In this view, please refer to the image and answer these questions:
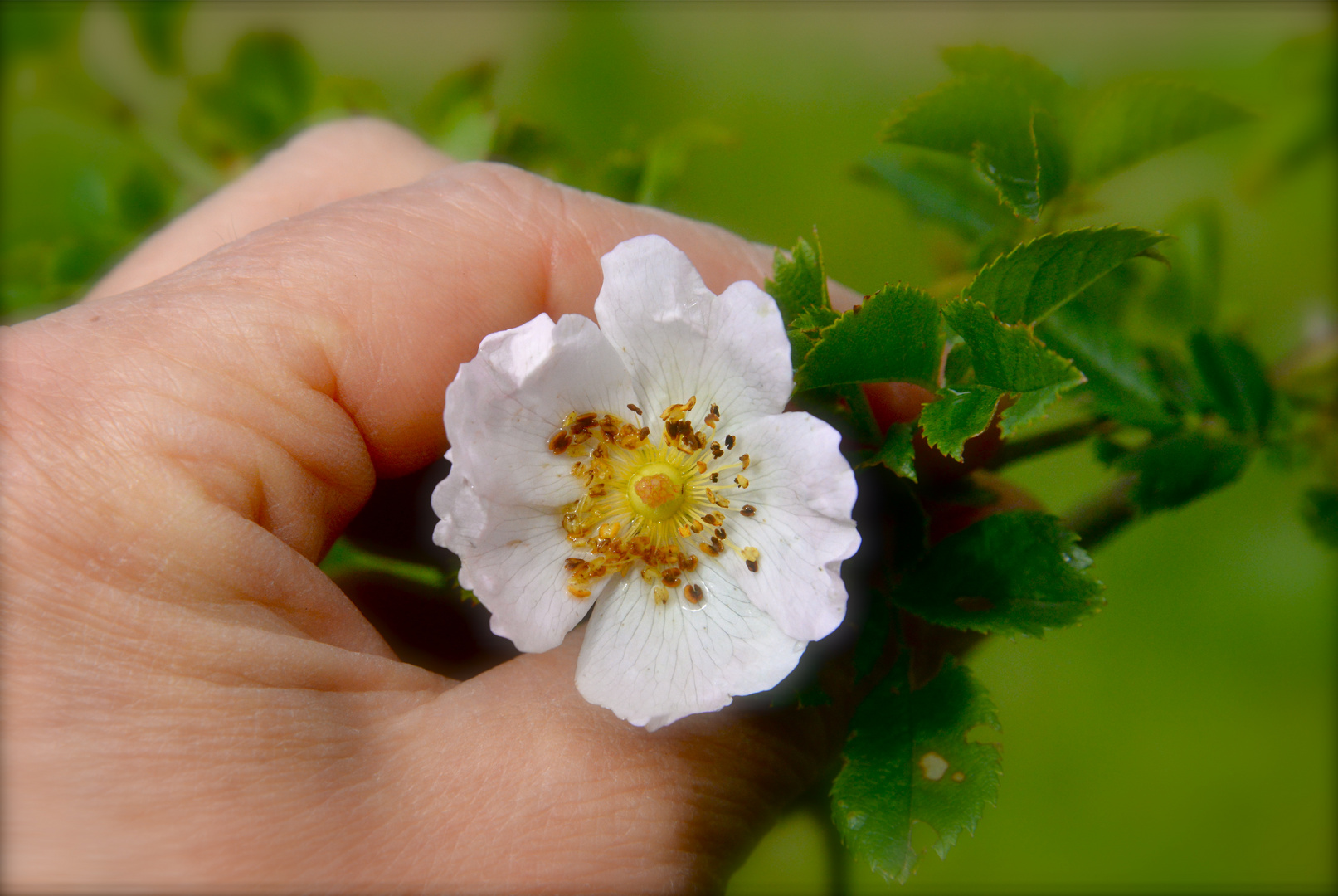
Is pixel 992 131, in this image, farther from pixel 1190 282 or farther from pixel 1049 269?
pixel 1190 282

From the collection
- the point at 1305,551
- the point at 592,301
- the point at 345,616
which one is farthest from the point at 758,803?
the point at 1305,551

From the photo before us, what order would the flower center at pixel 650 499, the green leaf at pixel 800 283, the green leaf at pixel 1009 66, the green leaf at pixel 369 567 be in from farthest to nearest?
the green leaf at pixel 369 567, the green leaf at pixel 1009 66, the flower center at pixel 650 499, the green leaf at pixel 800 283

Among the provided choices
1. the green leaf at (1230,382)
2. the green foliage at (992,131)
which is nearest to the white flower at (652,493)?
the green foliage at (992,131)

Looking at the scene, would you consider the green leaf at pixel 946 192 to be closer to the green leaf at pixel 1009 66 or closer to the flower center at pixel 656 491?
the green leaf at pixel 1009 66

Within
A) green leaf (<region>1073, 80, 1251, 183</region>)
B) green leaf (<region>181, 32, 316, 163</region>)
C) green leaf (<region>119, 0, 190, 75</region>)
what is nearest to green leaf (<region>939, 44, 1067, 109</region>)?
green leaf (<region>1073, 80, 1251, 183</region>)

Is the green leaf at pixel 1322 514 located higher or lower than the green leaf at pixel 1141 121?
lower

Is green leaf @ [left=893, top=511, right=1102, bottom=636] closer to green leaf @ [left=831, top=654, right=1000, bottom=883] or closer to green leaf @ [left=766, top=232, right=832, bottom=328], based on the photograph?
green leaf @ [left=831, top=654, right=1000, bottom=883]

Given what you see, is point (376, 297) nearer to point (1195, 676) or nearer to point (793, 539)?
point (793, 539)
